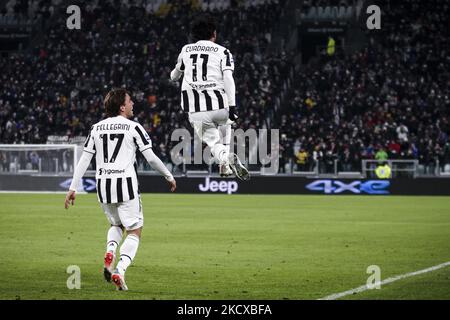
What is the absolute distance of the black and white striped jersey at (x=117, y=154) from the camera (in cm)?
1032

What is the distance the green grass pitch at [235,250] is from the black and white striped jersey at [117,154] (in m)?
1.12

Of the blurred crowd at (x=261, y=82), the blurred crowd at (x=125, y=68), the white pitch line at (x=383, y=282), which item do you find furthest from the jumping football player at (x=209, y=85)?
the blurred crowd at (x=125, y=68)

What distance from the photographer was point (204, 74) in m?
12.7

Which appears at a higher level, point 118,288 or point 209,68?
point 209,68

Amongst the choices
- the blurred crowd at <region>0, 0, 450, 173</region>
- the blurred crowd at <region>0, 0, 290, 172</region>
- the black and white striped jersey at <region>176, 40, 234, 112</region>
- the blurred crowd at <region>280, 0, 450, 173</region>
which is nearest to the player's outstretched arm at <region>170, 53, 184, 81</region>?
the black and white striped jersey at <region>176, 40, 234, 112</region>

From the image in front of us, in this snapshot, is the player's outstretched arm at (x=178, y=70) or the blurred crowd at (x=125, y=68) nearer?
the player's outstretched arm at (x=178, y=70)

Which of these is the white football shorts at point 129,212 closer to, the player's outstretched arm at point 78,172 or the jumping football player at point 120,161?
the jumping football player at point 120,161

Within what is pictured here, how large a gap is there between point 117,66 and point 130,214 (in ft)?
112

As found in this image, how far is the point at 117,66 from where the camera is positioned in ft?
144

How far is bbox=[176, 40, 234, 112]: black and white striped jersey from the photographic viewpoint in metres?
12.6
